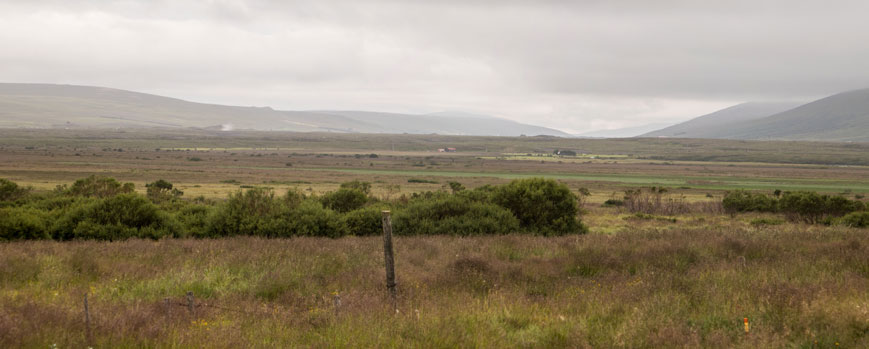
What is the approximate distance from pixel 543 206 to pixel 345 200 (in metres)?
10.7

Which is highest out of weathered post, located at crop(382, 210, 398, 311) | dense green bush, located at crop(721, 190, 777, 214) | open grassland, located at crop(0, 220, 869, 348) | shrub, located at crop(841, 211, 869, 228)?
weathered post, located at crop(382, 210, 398, 311)

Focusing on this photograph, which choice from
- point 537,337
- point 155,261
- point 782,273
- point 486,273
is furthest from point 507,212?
point 537,337

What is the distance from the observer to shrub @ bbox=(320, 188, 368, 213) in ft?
92.1

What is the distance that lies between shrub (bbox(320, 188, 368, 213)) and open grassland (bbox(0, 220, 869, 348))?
436 inches

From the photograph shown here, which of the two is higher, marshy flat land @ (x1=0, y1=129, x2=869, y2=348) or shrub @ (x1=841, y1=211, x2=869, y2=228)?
marshy flat land @ (x1=0, y1=129, x2=869, y2=348)

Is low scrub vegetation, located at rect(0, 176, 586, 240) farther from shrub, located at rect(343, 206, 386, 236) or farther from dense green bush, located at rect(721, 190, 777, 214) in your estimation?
dense green bush, located at rect(721, 190, 777, 214)

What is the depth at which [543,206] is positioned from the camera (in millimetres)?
23016

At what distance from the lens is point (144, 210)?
20000 millimetres

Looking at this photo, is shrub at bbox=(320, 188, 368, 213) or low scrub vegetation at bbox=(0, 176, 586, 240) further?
shrub at bbox=(320, 188, 368, 213)

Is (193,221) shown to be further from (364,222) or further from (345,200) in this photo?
(345,200)

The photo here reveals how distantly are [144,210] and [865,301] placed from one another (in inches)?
825

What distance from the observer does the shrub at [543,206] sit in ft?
75.1

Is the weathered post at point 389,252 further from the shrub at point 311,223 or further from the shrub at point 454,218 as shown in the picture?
the shrub at point 311,223

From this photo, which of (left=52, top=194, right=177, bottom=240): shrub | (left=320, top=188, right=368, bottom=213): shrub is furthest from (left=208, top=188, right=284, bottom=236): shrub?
(left=320, top=188, right=368, bottom=213): shrub
